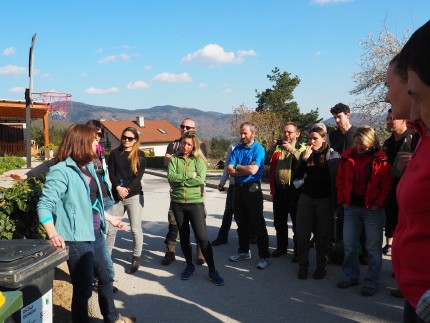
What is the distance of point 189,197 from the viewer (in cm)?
479

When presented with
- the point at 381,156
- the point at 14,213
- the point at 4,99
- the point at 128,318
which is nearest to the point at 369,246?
the point at 381,156

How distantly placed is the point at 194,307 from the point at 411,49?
3.51 meters

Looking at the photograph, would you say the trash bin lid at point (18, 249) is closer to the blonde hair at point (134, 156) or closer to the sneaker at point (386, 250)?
the blonde hair at point (134, 156)

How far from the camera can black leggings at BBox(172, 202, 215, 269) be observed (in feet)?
15.4

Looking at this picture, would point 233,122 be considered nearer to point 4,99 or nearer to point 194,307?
point 4,99

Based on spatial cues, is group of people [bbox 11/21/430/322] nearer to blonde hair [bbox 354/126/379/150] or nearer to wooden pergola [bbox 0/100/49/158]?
blonde hair [bbox 354/126/379/150]

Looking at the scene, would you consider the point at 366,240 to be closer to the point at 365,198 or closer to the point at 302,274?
the point at 365,198

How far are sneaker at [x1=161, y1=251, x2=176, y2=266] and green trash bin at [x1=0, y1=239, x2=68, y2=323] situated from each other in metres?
2.77

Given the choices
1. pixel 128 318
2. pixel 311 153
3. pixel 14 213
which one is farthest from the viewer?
pixel 311 153

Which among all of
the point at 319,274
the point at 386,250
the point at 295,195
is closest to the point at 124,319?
the point at 319,274

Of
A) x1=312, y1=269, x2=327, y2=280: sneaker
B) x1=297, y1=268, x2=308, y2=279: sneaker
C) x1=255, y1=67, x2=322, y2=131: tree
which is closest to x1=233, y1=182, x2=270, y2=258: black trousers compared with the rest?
x1=297, y1=268, x2=308, y2=279: sneaker

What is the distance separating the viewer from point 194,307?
159 inches

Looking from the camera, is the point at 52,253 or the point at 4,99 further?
the point at 4,99

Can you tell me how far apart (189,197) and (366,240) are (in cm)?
216
